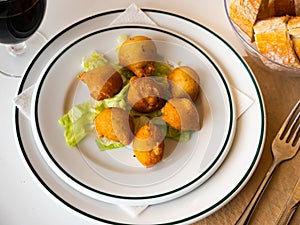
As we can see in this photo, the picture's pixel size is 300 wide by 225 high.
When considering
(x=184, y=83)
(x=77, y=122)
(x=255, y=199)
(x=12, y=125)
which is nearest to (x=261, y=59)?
(x=184, y=83)

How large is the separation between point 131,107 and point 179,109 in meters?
0.10

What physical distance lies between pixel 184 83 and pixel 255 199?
265 mm

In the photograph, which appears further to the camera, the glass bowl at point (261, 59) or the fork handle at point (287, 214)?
the glass bowl at point (261, 59)

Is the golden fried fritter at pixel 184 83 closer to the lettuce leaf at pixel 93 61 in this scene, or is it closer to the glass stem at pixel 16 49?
the lettuce leaf at pixel 93 61

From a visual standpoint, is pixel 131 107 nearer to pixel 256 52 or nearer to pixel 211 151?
pixel 211 151

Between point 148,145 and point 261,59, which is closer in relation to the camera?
point 148,145

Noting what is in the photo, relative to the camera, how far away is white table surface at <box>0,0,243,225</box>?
945 millimetres

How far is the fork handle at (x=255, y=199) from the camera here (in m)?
0.92

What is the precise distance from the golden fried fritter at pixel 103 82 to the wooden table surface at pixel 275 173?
0.30 m

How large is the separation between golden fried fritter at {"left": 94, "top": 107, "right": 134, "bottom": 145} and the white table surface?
0.53 ft

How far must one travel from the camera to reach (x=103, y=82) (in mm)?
1022

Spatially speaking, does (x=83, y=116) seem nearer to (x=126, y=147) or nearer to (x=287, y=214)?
(x=126, y=147)

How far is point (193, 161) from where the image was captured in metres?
0.97

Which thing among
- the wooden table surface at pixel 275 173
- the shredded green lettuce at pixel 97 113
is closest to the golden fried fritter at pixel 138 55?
the shredded green lettuce at pixel 97 113
